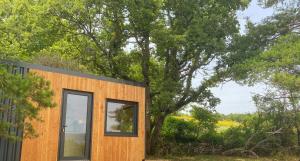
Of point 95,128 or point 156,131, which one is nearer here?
point 95,128

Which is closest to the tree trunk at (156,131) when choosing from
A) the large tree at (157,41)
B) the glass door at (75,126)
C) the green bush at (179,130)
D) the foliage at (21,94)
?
the large tree at (157,41)

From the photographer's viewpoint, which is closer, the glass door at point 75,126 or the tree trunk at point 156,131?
the glass door at point 75,126

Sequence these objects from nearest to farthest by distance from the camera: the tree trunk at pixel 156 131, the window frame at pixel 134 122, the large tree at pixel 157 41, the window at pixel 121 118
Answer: the window frame at pixel 134 122, the window at pixel 121 118, the large tree at pixel 157 41, the tree trunk at pixel 156 131

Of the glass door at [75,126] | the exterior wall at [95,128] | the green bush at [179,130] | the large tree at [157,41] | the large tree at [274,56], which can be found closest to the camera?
the exterior wall at [95,128]

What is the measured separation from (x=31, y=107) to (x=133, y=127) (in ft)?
16.3

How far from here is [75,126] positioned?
26.5 ft

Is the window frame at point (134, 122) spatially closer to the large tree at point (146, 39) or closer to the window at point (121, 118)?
the window at point (121, 118)

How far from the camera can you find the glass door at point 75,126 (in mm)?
7816

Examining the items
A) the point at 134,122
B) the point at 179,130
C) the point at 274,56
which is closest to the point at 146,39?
the point at 134,122

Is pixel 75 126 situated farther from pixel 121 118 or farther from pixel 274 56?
pixel 274 56

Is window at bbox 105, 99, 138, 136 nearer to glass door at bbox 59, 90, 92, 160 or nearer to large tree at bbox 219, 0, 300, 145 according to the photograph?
glass door at bbox 59, 90, 92, 160

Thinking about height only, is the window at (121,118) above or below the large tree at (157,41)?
below

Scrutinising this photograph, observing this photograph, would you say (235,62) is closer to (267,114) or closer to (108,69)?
(267,114)

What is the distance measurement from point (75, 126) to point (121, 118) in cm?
155
